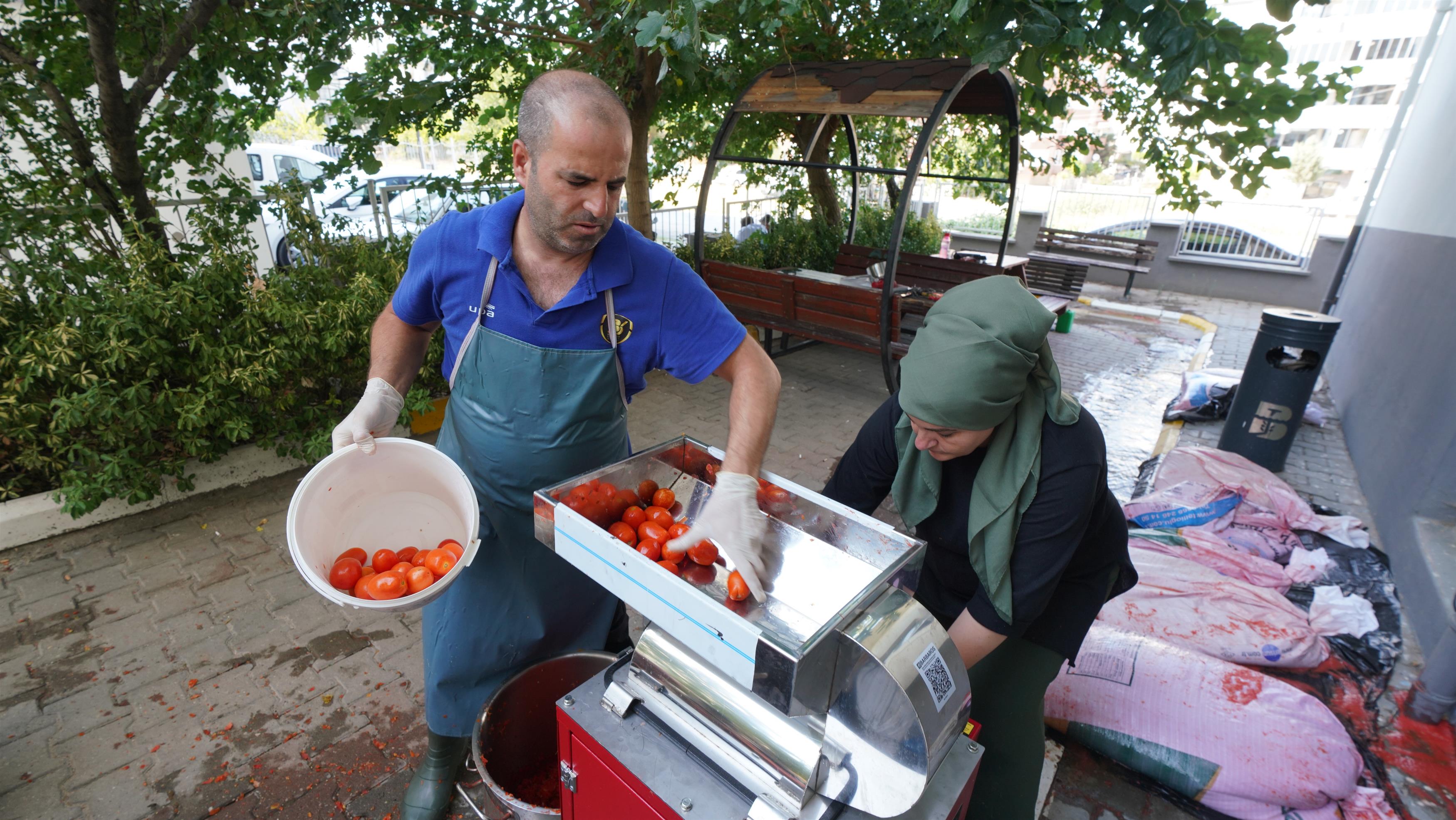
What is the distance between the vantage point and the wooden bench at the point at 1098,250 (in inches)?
457

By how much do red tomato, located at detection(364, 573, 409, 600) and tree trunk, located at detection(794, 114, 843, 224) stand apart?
305 inches

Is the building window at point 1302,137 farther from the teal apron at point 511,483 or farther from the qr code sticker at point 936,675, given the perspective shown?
the qr code sticker at point 936,675

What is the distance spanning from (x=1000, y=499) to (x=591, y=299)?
3.75 ft

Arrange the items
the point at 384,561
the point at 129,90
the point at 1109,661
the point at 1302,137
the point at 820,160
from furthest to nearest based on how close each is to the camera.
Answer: the point at 1302,137 < the point at 820,160 < the point at 129,90 < the point at 1109,661 < the point at 384,561

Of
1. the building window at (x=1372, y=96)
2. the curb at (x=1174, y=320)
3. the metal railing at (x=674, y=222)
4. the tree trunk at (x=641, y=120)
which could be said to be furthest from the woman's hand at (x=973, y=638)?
the building window at (x=1372, y=96)

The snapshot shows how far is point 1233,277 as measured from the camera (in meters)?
12.0

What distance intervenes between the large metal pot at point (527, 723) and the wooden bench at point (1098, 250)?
34.6 ft

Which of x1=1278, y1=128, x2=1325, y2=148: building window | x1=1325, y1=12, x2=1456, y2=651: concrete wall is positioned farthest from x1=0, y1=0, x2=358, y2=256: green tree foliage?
x1=1278, y1=128, x2=1325, y2=148: building window

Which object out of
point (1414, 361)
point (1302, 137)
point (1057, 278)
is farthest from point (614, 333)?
point (1302, 137)

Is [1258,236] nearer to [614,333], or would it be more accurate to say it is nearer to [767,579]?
[614,333]

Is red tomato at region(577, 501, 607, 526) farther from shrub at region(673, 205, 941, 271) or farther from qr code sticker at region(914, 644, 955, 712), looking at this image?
shrub at region(673, 205, 941, 271)

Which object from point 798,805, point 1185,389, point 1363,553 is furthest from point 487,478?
point 1185,389

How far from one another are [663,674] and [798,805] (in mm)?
395

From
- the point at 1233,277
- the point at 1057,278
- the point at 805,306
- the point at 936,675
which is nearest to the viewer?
the point at 936,675
